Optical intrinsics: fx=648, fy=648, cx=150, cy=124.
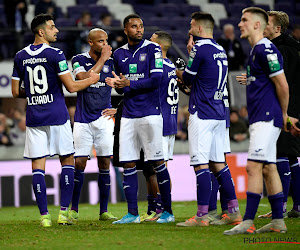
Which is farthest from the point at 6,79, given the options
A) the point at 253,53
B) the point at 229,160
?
the point at 253,53

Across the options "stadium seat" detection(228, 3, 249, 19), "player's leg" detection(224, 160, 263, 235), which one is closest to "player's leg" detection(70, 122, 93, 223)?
"player's leg" detection(224, 160, 263, 235)

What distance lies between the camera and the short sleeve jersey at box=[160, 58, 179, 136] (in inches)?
321

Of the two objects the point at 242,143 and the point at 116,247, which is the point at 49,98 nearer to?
the point at 116,247

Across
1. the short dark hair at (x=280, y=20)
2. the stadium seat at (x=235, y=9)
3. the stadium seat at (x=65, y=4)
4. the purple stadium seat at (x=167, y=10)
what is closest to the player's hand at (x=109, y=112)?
the short dark hair at (x=280, y=20)

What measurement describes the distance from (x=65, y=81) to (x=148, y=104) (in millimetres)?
975

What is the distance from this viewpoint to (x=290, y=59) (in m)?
7.88

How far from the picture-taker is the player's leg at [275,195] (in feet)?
19.8

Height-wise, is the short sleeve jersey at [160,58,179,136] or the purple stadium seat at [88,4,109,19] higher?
the purple stadium seat at [88,4,109,19]

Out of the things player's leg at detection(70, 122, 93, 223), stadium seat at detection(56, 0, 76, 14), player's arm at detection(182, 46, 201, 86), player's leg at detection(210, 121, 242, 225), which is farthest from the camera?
stadium seat at detection(56, 0, 76, 14)

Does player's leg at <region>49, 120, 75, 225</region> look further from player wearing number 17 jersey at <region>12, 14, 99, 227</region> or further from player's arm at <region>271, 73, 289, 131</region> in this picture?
player's arm at <region>271, 73, 289, 131</region>

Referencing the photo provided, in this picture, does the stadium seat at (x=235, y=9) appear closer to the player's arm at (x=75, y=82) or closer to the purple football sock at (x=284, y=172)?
the purple football sock at (x=284, y=172)

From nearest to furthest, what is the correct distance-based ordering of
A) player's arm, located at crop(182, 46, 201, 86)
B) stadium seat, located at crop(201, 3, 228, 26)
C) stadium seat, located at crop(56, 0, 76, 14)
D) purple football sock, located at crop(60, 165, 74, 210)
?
1. player's arm, located at crop(182, 46, 201, 86)
2. purple football sock, located at crop(60, 165, 74, 210)
3. stadium seat, located at crop(56, 0, 76, 14)
4. stadium seat, located at crop(201, 3, 228, 26)

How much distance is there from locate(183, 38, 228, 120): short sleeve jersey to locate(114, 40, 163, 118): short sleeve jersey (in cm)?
58

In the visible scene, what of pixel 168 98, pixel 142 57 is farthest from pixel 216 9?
pixel 142 57
